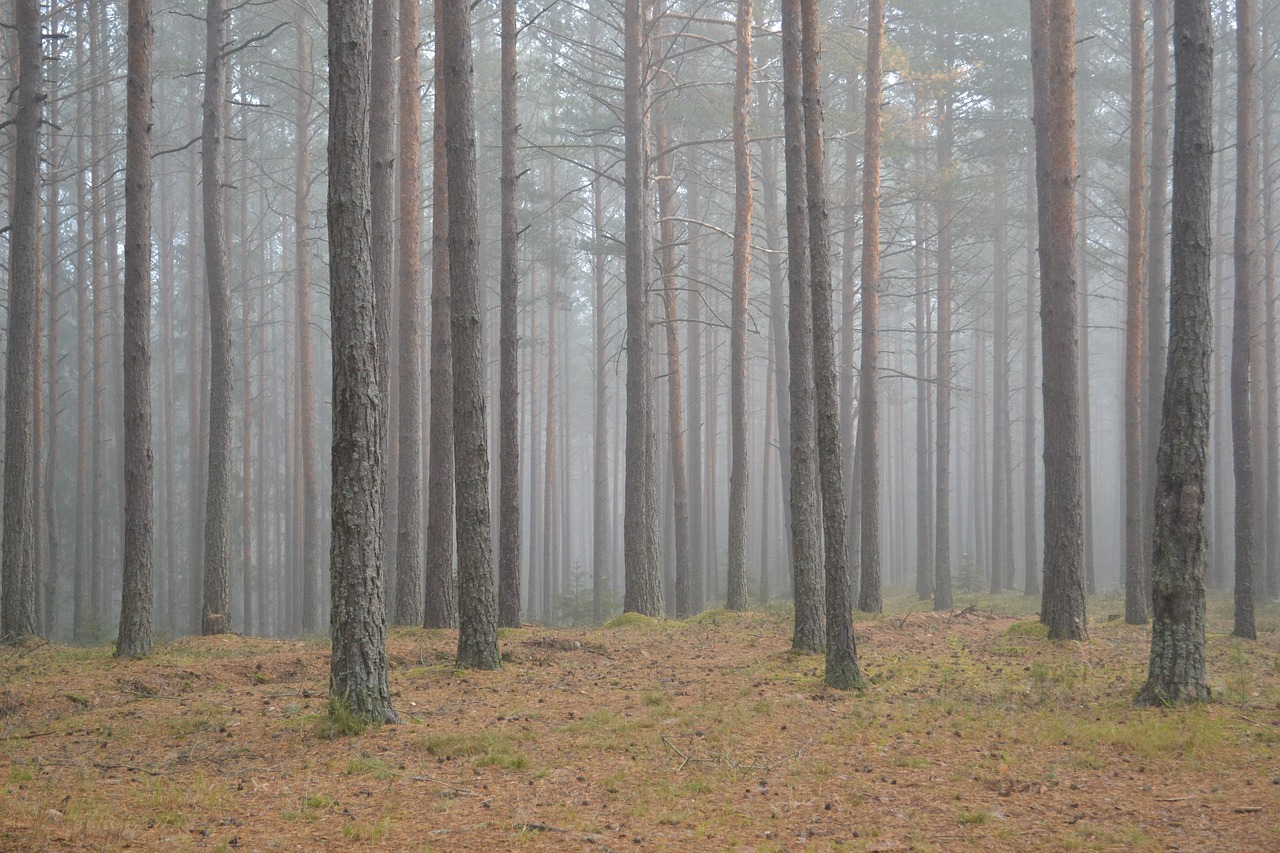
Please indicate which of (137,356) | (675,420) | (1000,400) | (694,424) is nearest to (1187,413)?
(137,356)

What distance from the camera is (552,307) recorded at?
30797 millimetres

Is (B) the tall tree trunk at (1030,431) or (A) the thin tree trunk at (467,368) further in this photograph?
(B) the tall tree trunk at (1030,431)

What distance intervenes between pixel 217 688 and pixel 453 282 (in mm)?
4980

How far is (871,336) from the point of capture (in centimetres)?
1747

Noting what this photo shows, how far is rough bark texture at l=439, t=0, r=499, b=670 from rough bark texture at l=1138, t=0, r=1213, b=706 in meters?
6.58

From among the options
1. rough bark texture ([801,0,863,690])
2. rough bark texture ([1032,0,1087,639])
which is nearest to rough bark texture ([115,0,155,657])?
rough bark texture ([801,0,863,690])

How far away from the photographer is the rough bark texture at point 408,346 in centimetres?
1512

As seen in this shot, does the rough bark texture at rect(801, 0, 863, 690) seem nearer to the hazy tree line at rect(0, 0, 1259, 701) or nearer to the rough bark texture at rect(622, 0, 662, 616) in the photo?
the hazy tree line at rect(0, 0, 1259, 701)

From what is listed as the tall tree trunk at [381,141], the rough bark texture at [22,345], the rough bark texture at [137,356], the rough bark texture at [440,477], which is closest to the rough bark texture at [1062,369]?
the rough bark texture at [440,477]

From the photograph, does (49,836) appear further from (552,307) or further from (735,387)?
(552,307)

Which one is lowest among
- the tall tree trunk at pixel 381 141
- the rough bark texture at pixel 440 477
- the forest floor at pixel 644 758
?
the forest floor at pixel 644 758

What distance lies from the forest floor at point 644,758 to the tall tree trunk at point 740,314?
19.9 feet

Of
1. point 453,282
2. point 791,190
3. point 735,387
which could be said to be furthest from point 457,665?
point 735,387

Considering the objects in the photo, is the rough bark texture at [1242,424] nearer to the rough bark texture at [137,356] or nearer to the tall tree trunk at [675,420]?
the tall tree trunk at [675,420]
